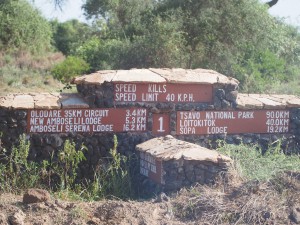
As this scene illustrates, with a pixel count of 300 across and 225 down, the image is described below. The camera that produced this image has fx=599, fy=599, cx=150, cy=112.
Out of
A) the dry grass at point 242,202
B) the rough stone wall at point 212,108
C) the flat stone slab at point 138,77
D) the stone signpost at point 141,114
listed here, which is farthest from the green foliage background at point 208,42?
the dry grass at point 242,202

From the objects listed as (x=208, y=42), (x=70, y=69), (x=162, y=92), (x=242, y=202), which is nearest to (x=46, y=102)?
(x=162, y=92)

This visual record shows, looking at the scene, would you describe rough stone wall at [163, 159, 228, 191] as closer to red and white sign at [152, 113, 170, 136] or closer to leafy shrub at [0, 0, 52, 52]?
red and white sign at [152, 113, 170, 136]

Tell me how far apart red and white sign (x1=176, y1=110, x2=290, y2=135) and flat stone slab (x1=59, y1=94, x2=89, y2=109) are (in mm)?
1551

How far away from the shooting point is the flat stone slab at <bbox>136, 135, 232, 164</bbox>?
763cm

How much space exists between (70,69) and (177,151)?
45.0ft

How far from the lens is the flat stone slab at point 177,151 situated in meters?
7.63

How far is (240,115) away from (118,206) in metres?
4.04

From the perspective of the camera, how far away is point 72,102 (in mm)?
9000

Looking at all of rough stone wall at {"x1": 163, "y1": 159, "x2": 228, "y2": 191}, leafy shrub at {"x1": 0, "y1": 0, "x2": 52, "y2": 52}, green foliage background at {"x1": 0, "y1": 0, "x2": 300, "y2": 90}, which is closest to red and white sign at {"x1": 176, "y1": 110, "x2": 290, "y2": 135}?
rough stone wall at {"x1": 163, "y1": 159, "x2": 228, "y2": 191}

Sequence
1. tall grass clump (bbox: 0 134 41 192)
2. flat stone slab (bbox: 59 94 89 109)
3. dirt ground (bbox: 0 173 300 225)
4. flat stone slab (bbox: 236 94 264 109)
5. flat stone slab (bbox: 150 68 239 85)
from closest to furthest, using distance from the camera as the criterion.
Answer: dirt ground (bbox: 0 173 300 225), tall grass clump (bbox: 0 134 41 192), flat stone slab (bbox: 59 94 89 109), flat stone slab (bbox: 150 68 239 85), flat stone slab (bbox: 236 94 264 109)

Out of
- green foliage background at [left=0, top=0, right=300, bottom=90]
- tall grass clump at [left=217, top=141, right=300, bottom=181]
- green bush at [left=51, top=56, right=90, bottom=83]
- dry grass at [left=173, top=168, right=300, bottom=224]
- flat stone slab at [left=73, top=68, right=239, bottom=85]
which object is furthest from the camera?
green bush at [left=51, top=56, right=90, bottom=83]

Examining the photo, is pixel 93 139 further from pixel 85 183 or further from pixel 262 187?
pixel 262 187

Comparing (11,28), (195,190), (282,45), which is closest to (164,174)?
(195,190)

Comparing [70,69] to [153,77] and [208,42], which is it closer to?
[208,42]
